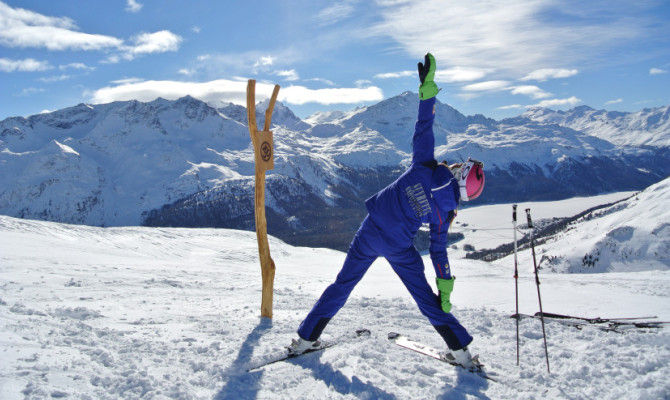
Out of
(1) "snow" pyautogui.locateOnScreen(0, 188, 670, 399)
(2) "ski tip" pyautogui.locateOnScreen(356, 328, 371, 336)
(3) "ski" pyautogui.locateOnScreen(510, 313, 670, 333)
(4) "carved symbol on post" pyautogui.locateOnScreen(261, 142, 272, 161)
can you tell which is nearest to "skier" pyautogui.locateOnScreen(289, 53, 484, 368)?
(1) "snow" pyautogui.locateOnScreen(0, 188, 670, 399)

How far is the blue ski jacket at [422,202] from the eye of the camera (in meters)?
5.40

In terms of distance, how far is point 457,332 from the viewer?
212 inches

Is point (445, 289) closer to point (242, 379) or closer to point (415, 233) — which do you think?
point (415, 233)

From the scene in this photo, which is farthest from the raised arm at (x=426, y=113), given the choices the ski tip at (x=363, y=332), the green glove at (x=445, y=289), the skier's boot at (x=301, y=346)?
the skier's boot at (x=301, y=346)

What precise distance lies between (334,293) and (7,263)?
8433 millimetres

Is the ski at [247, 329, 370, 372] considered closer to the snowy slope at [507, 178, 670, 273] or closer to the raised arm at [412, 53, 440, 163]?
the raised arm at [412, 53, 440, 163]

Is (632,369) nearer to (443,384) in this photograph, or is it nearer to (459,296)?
(443,384)

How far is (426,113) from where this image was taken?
582 centimetres

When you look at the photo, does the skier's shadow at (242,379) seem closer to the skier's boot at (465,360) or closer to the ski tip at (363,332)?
the ski tip at (363,332)

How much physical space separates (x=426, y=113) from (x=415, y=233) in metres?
1.72

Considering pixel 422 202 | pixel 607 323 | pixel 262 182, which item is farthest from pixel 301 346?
pixel 607 323

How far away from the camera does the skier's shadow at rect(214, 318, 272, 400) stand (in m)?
4.34

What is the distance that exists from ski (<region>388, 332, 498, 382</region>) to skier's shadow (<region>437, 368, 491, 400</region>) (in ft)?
0.32

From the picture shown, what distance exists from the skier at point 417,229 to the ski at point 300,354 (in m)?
0.07
